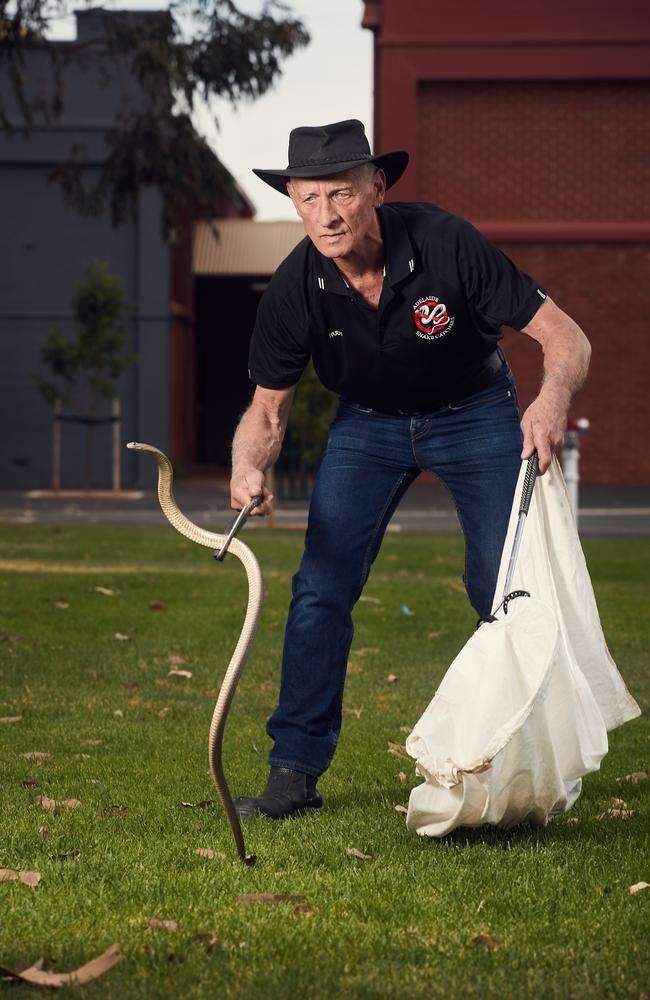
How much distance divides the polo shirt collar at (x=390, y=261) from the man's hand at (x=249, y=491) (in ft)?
1.95

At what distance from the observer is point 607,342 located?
2766 centimetres

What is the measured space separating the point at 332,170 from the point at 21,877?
200 cm

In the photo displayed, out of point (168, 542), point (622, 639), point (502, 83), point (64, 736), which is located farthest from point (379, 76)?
point (64, 736)

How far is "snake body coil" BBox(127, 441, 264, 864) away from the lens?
3.94 meters

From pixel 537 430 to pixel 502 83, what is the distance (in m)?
24.2

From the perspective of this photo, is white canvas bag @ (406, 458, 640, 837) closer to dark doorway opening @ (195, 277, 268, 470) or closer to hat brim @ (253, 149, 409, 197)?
hat brim @ (253, 149, 409, 197)

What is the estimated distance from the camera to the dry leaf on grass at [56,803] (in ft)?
15.8

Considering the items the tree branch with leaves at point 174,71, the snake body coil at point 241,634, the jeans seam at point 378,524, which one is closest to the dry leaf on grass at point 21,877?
the snake body coil at point 241,634

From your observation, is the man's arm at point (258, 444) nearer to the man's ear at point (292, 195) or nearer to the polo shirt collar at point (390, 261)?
the polo shirt collar at point (390, 261)

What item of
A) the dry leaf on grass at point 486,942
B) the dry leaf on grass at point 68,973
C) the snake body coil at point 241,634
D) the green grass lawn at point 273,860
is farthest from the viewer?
the snake body coil at point 241,634

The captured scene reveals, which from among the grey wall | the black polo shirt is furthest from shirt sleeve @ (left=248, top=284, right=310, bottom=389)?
the grey wall

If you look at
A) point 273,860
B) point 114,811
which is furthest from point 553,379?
point 114,811

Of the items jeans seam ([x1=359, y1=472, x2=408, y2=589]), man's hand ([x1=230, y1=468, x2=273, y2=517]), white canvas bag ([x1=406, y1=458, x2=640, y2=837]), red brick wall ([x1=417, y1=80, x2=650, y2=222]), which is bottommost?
white canvas bag ([x1=406, y1=458, x2=640, y2=837])

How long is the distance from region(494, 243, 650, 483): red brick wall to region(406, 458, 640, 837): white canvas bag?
2320cm
